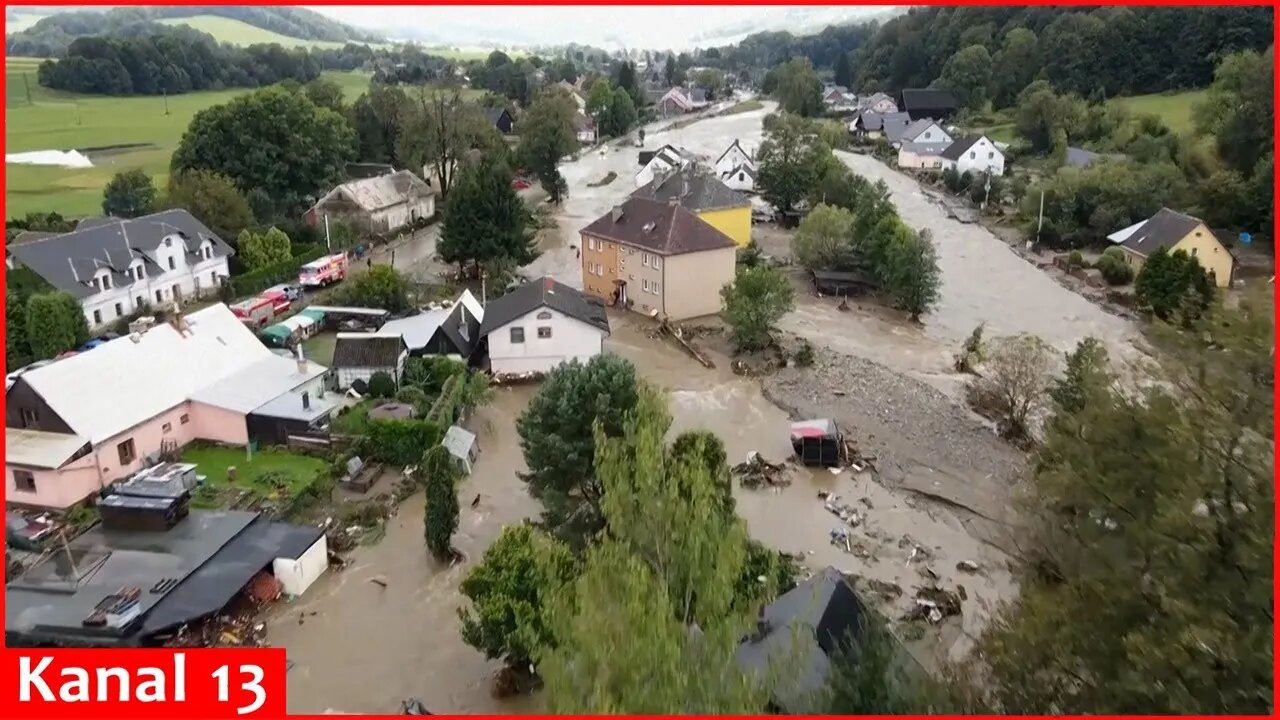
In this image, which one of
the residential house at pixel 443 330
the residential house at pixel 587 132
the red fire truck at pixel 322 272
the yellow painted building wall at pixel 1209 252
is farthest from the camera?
the residential house at pixel 587 132

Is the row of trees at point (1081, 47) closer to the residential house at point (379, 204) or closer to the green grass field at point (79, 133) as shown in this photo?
the residential house at point (379, 204)

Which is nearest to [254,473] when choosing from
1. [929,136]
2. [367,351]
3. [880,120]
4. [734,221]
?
[367,351]

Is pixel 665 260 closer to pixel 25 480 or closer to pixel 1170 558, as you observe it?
pixel 25 480

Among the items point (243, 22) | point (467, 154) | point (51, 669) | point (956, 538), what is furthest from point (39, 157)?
point (243, 22)

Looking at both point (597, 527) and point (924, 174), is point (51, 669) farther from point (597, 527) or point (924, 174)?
point (924, 174)

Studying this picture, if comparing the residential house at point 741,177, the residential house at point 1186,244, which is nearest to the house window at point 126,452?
the residential house at point 1186,244
